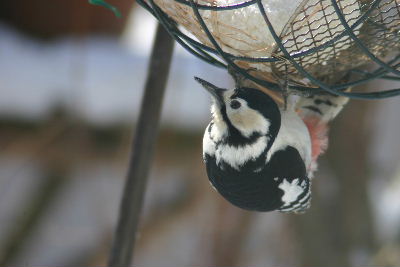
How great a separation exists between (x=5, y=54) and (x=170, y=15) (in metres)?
2.75

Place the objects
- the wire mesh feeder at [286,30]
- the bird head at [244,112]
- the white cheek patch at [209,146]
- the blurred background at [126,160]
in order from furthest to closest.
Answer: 1. the blurred background at [126,160]
2. the white cheek patch at [209,146]
3. the bird head at [244,112]
4. the wire mesh feeder at [286,30]

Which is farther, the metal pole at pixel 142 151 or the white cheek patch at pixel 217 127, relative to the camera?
the metal pole at pixel 142 151

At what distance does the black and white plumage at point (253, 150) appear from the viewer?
1670 millimetres

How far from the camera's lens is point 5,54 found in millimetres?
4039

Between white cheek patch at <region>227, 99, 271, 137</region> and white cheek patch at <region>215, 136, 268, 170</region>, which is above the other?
white cheek patch at <region>227, 99, 271, 137</region>

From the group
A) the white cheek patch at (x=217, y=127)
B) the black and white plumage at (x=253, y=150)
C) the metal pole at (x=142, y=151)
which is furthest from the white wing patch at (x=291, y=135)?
the metal pole at (x=142, y=151)

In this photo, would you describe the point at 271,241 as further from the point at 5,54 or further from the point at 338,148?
the point at 5,54

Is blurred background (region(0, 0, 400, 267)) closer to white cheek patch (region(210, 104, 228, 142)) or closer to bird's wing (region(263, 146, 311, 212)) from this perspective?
bird's wing (region(263, 146, 311, 212))

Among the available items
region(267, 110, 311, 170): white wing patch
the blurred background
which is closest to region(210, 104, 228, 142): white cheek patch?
region(267, 110, 311, 170): white wing patch

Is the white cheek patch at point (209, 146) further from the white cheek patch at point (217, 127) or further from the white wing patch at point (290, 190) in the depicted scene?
the white wing patch at point (290, 190)

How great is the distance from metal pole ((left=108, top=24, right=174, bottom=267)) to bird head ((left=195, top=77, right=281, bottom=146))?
7.6 inches

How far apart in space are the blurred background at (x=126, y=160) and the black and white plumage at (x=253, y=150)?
5.11 ft

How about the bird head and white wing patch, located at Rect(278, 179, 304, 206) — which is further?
white wing patch, located at Rect(278, 179, 304, 206)

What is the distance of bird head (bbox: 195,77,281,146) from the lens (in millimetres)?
1645
